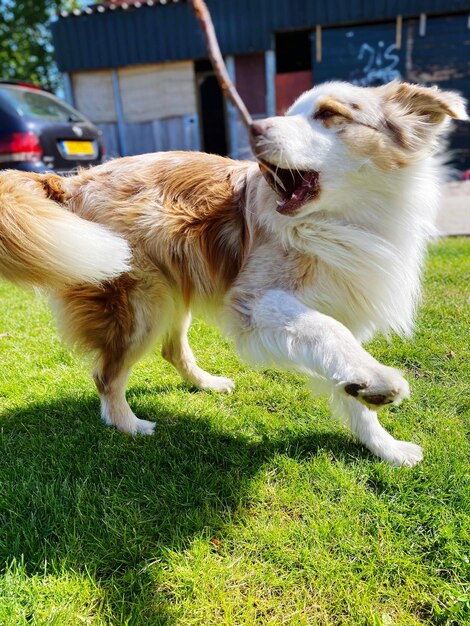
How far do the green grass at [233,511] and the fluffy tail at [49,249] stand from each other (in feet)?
3.41

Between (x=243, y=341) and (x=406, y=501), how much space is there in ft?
3.48

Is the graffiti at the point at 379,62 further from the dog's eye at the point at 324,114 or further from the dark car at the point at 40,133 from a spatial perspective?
the dog's eye at the point at 324,114

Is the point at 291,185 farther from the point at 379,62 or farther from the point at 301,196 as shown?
the point at 379,62

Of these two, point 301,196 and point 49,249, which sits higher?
point 301,196

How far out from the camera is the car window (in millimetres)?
6367

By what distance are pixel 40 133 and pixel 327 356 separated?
241 inches

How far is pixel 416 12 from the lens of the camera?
38.0 feet

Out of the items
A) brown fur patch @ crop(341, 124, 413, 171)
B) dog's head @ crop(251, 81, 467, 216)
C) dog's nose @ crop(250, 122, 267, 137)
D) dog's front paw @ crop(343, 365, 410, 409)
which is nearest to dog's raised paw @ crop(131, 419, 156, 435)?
dog's front paw @ crop(343, 365, 410, 409)

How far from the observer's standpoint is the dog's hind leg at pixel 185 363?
3197 millimetres

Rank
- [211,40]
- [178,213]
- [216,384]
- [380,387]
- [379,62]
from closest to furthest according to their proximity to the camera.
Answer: [211,40], [380,387], [178,213], [216,384], [379,62]

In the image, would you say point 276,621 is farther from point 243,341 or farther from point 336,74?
point 336,74

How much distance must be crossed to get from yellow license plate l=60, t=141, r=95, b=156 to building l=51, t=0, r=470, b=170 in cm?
486

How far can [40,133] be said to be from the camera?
6402 mm

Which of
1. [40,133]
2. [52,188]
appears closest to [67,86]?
[40,133]
